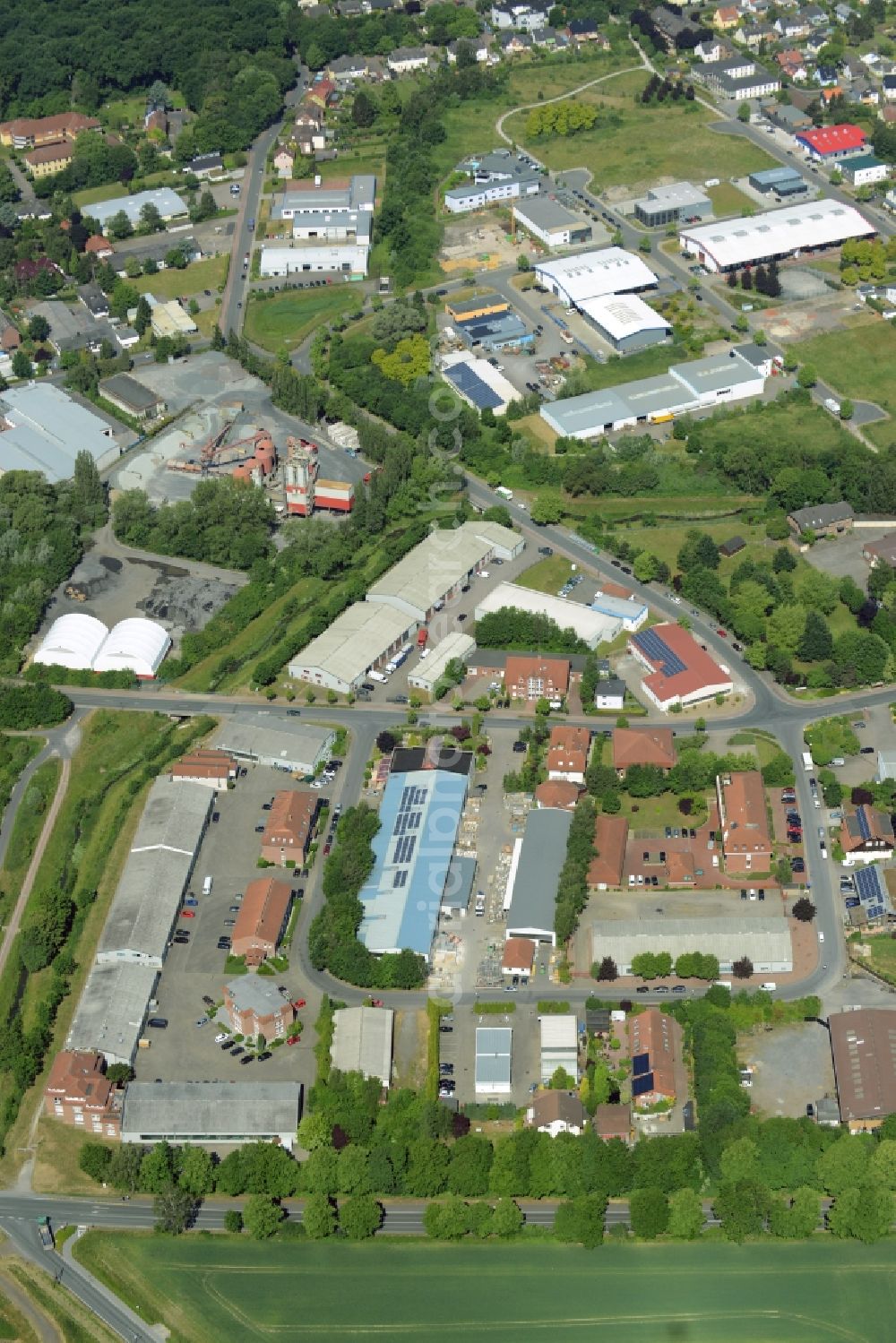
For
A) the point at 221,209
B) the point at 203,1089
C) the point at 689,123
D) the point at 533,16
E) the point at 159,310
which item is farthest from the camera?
the point at 533,16

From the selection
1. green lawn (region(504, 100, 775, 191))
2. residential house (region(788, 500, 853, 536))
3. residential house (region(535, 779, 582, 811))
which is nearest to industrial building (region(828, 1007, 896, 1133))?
residential house (region(535, 779, 582, 811))

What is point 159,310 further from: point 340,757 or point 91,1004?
point 91,1004

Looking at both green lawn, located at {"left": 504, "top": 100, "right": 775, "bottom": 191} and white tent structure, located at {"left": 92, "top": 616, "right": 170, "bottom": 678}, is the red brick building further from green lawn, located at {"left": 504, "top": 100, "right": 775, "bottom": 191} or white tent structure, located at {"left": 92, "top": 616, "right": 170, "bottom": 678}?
green lawn, located at {"left": 504, "top": 100, "right": 775, "bottom": 191}

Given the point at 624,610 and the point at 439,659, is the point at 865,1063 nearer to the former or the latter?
the point at 624,610

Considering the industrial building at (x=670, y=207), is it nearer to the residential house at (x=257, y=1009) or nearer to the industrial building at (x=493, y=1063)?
the residential house at (x=257, y=1009)

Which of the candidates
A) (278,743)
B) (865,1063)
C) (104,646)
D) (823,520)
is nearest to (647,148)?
(823,520)

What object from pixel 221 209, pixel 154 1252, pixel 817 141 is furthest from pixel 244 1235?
pixel 817 141

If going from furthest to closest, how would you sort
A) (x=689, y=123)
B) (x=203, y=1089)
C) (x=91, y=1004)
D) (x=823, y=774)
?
(x=689, y=123), (x=823, y=774), (x=91, y=1004), (x=203, y=1089)
